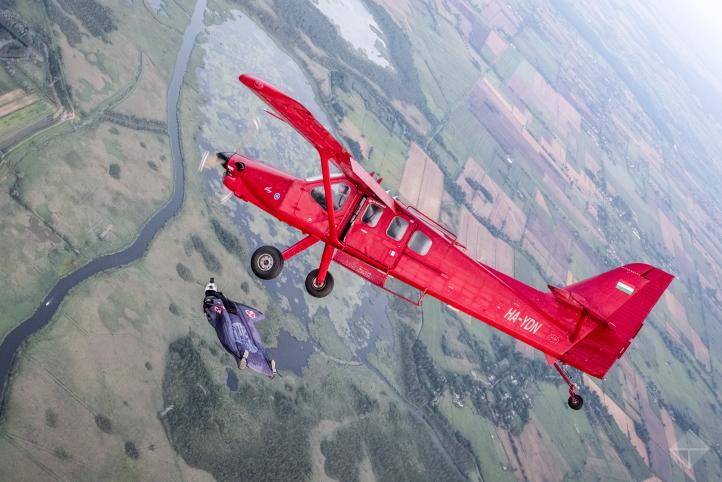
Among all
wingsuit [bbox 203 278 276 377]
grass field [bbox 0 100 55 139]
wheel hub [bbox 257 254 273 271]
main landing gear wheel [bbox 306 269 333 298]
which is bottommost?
grass field [bbox 0 100 55 139]

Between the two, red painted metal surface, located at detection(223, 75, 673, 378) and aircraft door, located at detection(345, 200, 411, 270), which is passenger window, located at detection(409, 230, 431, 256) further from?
aircraft door, located at detection(345, 200, 411, 270)

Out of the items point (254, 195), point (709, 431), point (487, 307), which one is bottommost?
point (709, 431)

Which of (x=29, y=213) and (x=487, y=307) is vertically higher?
(x=487, y=307)

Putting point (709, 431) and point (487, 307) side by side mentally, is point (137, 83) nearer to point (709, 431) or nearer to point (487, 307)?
point (487, 307)

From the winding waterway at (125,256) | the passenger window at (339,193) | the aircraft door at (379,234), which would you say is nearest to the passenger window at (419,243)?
the aircraft door at (379,234)

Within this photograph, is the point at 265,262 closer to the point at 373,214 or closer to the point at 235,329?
the point at 373,214

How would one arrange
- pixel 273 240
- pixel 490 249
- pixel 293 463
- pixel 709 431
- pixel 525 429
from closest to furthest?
pixel 293 463 < pixel 273 240 < pixel 525 429 < pixel 490 249 < pixel 709 431

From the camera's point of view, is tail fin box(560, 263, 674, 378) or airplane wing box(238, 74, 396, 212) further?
tail fin box(560, 263, 674, 378)

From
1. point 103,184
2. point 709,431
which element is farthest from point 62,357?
point 709,431

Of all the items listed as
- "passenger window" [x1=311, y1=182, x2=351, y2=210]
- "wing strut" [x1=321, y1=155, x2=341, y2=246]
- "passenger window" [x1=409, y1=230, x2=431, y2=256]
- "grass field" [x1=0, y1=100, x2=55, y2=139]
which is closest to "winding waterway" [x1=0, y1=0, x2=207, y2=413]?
"grass field" [x1=0, y1=100, x2=55, y2=139]
